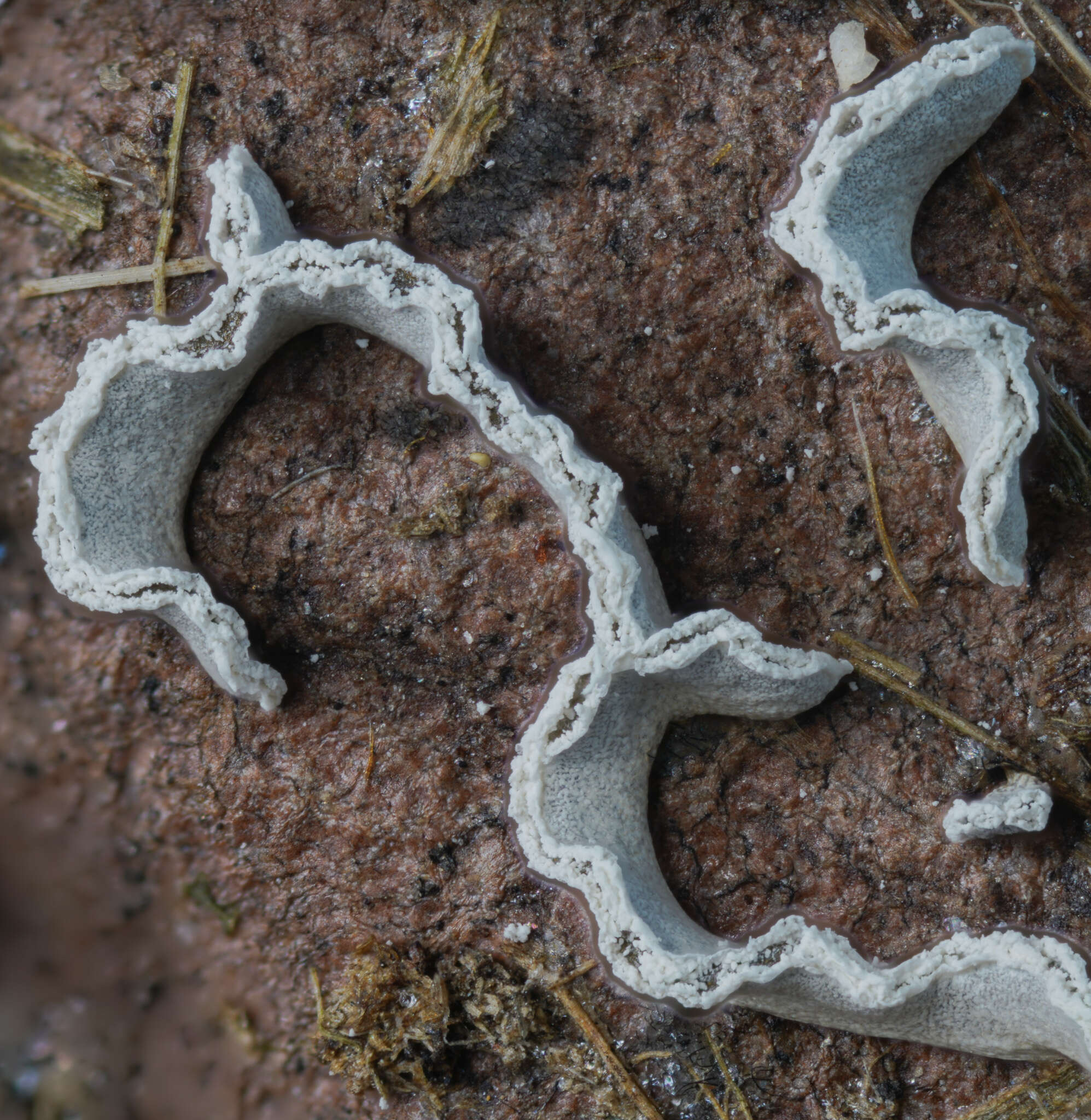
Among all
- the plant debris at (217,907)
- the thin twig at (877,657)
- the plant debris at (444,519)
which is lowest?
the plant debris at (217,907)

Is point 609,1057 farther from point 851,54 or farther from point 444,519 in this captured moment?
point 851,54

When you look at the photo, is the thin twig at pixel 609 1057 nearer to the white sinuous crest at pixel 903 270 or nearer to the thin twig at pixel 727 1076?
the thin twig at pixel 727 1076

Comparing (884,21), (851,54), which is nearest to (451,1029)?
(851,54)

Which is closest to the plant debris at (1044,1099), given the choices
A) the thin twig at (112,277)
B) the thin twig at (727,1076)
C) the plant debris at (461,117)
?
the thin twig at (727,1076)

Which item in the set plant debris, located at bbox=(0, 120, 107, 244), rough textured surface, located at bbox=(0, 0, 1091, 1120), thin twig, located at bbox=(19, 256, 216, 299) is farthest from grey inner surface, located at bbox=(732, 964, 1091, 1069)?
plant debris, located at bbox=(0, 120, 107, 244)

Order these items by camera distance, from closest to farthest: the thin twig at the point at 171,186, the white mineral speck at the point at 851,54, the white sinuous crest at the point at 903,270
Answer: the white sinuous crest at the point at 903,270
the white mineral speck at the point at 851,54
the thin twig at the point at 171,186
